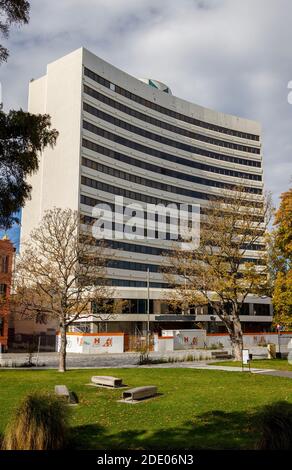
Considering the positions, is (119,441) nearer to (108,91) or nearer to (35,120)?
(35,120)

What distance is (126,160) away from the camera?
2896 inches

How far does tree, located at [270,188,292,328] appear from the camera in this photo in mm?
31047

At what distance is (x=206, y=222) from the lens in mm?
33938

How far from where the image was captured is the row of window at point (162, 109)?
230 ft

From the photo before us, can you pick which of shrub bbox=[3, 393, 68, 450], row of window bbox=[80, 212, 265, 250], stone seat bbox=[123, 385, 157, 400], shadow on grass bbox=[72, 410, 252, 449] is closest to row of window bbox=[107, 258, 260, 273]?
row of window bbox=[80, 212, 265, 250]

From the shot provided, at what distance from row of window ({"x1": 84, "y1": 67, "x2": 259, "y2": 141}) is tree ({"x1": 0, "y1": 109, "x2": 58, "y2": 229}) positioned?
202 ft

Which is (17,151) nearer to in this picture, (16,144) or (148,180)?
(16,144)

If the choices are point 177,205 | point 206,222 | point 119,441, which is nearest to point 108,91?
point 177,205

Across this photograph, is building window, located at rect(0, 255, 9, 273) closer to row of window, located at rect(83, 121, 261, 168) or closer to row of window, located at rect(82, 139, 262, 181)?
row of window, located at rect(82, 139, 262, 181)

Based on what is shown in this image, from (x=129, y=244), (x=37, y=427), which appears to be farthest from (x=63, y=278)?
(x=129, y=244)

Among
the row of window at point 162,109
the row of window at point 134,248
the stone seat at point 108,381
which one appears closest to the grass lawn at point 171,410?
the stone seat at point 108,381

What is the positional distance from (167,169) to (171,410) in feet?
230
